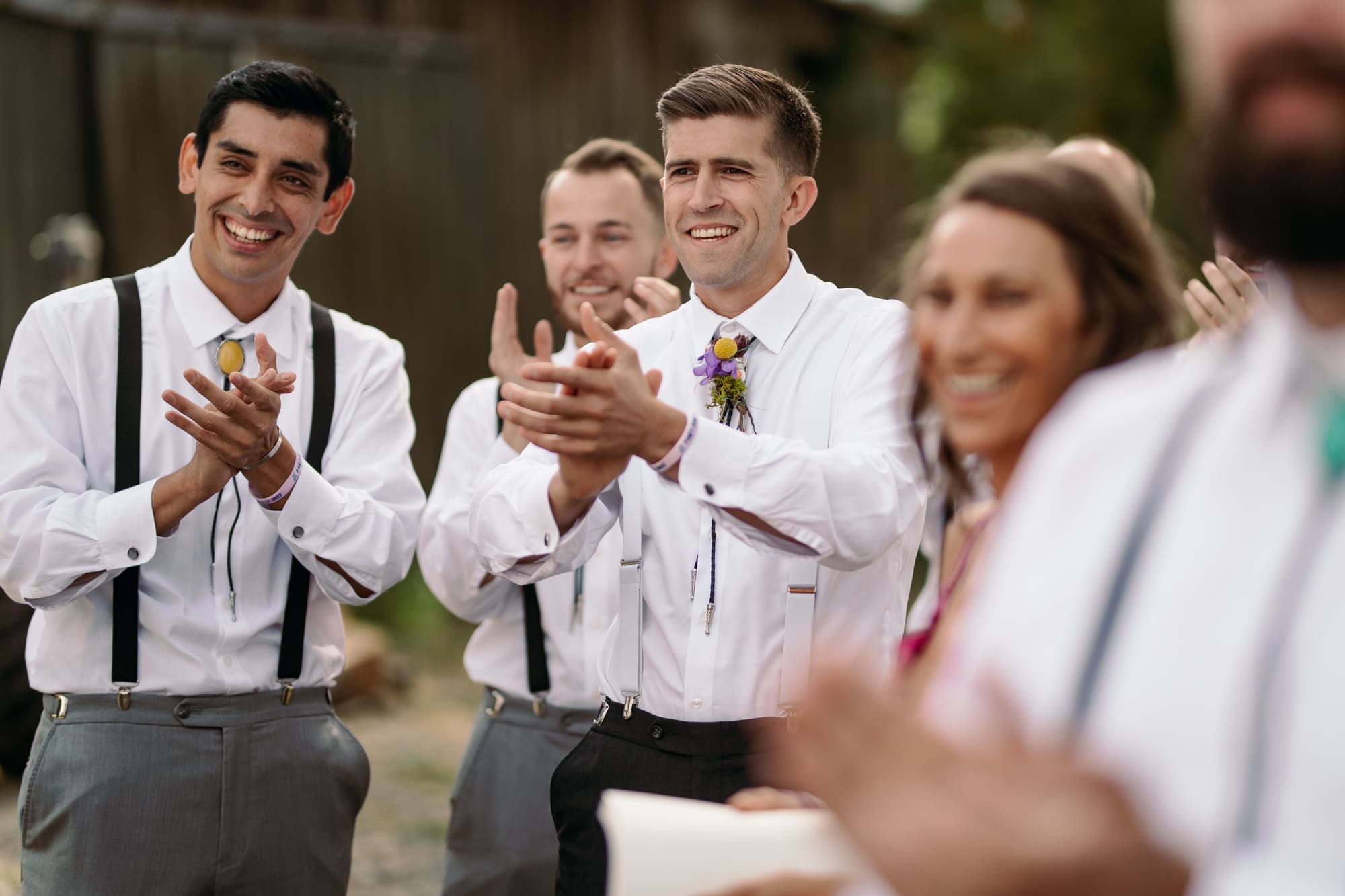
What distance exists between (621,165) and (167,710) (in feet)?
6.44

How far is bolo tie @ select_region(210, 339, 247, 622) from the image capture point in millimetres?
3043

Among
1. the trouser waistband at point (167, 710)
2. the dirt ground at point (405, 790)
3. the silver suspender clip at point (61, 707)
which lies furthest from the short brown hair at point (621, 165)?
the dirt ground at point (405, 790)

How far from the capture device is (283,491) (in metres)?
2.89

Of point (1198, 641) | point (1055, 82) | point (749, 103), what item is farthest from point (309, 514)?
point (1055, 82)

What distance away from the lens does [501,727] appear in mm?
3672

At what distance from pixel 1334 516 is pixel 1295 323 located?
18cm

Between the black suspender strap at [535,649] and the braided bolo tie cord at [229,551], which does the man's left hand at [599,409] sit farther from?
the black suspender strap at [535,649]

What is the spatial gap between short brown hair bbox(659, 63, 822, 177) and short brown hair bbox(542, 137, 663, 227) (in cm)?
84

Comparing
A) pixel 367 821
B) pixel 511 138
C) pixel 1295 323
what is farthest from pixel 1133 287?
pixel 511 138

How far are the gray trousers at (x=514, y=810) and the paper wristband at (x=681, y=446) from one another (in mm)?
1419

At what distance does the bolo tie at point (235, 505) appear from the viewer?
304 centimetres

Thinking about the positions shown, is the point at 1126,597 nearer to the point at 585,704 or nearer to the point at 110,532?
the point at 110,532

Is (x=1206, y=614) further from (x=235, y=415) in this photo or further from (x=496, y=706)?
(x=496, y=706)

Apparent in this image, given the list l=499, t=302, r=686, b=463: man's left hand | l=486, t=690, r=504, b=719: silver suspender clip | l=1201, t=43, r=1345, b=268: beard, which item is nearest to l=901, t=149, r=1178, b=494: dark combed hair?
l=1201, t=43, r=1345, b=268: beard
